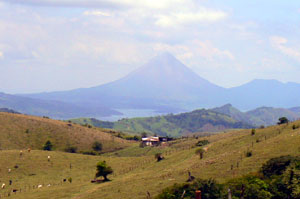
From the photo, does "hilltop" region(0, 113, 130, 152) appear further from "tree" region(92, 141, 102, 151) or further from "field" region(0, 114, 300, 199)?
"field" region(0, 114, 300, 199)

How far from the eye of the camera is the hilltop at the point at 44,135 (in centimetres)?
14075

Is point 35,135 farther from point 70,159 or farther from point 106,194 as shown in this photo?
point 106,194

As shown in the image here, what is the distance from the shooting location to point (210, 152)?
78.9 m

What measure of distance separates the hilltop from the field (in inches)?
→ 1443

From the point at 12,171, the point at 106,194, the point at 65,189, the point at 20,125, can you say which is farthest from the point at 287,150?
the point at 20,125

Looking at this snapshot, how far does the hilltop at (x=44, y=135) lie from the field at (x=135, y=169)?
120 ft

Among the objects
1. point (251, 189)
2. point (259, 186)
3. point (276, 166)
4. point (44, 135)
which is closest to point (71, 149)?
point (44, 135)

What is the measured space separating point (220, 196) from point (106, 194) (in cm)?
2166

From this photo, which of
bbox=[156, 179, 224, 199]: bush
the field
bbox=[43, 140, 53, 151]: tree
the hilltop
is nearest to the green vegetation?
bbox=[156, 179, 224, 199]: bush

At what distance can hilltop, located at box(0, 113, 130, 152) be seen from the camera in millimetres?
140750

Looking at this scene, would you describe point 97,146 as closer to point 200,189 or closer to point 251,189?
point 200,189

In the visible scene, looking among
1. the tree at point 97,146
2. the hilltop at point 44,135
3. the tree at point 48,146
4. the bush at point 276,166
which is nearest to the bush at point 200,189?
the bush at point 276,166

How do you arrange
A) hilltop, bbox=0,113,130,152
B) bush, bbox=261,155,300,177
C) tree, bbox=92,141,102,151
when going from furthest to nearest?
tree, bbox=92,141,102,151, hilltop, bbox=0,113,130,152, bush, bbox=261,155,300,177

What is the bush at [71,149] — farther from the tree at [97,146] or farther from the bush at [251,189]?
the bush at [251,189]
